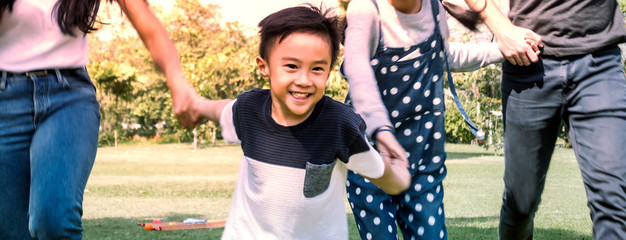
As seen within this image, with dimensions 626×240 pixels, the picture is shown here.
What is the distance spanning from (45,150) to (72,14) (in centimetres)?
50

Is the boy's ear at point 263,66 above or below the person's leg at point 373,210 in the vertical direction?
above

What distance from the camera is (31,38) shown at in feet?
8.79

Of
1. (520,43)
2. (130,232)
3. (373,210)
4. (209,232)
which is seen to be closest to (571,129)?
(520,43)

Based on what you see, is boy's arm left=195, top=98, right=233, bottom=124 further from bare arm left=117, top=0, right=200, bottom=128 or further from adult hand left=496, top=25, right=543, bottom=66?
adult hand left=496, top=25, right=543, bottom=66

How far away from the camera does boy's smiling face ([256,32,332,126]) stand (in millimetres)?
2508

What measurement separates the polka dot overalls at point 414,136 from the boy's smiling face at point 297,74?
605mm

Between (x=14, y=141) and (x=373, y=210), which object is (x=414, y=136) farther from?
(x=14, y=141)

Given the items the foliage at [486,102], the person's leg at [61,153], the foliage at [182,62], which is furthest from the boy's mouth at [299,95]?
the foliage at [182,62]

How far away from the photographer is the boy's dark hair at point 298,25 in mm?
2598

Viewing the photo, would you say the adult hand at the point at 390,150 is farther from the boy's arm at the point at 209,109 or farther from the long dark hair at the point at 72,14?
the long dark hair at the point at 72,14

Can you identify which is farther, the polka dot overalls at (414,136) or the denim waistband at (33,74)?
the polka dot overalls at (414,136)

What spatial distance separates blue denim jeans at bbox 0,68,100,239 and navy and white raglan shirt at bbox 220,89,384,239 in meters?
0.53

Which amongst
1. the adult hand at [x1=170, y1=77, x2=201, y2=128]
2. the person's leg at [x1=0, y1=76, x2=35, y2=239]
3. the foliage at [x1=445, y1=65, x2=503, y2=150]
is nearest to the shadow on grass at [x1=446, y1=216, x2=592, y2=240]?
the adult hand at [x1=170, y1=77, x2=201, y2=128]

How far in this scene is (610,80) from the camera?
3.28 meters
